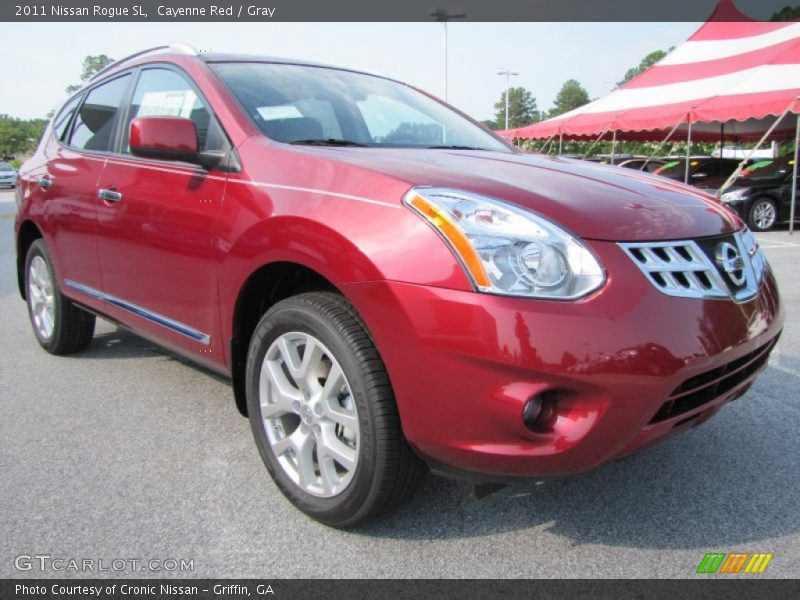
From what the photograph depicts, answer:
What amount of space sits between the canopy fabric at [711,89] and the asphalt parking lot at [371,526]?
10101mm

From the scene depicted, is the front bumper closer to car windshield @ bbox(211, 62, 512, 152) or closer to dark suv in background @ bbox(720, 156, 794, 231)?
car windshield @ bbox(211, 62, 512, 152)

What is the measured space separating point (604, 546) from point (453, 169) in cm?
131

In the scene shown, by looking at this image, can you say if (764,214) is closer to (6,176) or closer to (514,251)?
(514,251)

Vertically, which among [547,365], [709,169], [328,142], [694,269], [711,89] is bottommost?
[547,365]

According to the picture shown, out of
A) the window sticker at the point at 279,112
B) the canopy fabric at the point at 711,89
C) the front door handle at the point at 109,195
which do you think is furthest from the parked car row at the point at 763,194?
the front door handle at the point at 109,195

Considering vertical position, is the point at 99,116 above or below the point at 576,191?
above

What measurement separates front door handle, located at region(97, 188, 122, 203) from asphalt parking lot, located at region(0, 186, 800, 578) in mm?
1030

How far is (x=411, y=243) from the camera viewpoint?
1868 millimetres

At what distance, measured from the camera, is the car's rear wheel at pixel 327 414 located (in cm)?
197

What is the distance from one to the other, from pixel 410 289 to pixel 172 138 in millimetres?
1257

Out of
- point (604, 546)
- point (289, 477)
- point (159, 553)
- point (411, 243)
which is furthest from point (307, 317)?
point (604, 546)

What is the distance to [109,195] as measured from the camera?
3166 mm

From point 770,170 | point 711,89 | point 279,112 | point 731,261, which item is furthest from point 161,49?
point 711,89

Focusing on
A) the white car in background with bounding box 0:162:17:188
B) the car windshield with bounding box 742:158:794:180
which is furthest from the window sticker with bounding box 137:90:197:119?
the white car in background with bounding box 0:162:17:188
